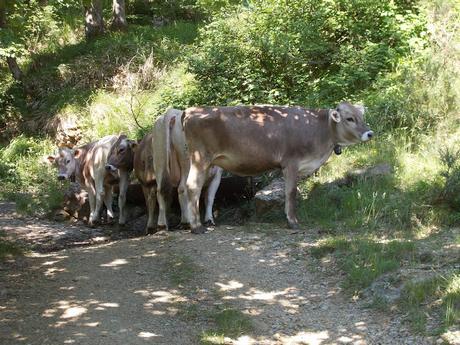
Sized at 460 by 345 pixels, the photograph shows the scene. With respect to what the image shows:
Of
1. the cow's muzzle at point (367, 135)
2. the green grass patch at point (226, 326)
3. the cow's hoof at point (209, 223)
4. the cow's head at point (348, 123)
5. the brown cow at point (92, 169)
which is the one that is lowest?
the green grass patch at point (226, 326)

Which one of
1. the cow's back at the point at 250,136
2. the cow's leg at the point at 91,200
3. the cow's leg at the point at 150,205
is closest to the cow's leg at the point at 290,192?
the cow's back at the point at 250,136

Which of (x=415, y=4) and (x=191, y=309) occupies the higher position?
(x=415, y=4)

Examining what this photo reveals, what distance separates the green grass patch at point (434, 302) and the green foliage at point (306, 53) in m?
6.88

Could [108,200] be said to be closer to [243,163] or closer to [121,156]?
[121,156]

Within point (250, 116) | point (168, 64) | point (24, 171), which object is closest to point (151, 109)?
point (168, 64)

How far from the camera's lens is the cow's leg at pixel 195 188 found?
412 inches

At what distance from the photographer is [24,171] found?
55.6 feet

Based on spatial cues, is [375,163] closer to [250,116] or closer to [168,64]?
[250,116]

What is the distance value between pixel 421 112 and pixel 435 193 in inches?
116

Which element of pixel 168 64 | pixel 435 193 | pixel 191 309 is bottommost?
pixel 191 309

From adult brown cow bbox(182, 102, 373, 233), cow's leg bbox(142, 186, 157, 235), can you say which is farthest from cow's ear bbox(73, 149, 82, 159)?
adult brown cow bbox(182, 102, 373, 233)

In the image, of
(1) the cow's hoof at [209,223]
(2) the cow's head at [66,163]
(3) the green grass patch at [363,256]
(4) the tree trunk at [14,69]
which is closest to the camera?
(3) the green grass patch at [363,256]

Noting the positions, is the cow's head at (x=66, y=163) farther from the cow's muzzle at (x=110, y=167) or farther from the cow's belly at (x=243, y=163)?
the cow's belly at (x=243, y=163)

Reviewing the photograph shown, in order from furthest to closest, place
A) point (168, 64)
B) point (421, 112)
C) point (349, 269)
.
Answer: point (168, 64)
point (421, 112)
point (349, 269)
